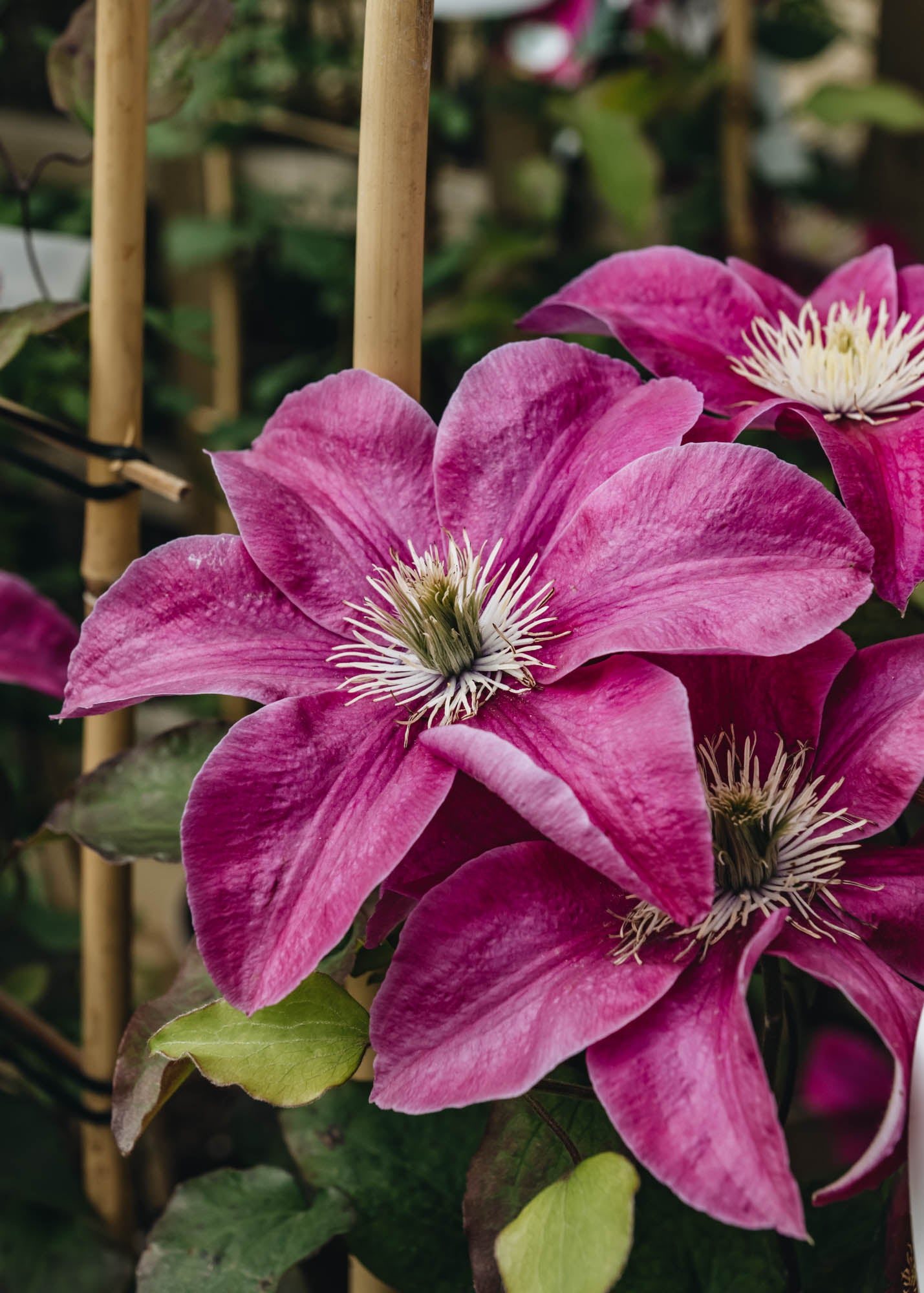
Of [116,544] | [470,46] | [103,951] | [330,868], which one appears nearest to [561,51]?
[470,46]

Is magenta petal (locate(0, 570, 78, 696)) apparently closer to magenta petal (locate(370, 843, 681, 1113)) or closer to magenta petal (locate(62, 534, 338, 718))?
magenta petal (locate(62, 534, 338, 718))

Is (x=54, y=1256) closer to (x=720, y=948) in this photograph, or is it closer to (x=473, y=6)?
(x=720, y=948)

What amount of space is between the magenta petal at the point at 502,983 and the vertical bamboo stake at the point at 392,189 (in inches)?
5.4

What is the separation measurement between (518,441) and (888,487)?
120 mm

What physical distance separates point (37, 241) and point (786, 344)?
37 centimetres

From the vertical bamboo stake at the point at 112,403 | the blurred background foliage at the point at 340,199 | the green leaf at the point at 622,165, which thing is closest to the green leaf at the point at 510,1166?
the vertical bamboo stake at the point at 112,403

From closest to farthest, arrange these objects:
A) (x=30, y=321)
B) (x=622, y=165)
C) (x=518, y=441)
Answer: (x=518, y=441), (x=30, y=321), (x=622, y=165)

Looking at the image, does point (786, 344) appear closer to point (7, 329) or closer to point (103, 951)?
point (7, 329)

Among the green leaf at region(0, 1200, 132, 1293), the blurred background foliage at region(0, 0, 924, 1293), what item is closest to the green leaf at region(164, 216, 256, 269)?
the blurred background foliage at region(0, 0, 924, 1293)

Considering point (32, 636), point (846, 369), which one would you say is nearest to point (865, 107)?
point (846, 369)

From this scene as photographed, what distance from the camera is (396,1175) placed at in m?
0.47

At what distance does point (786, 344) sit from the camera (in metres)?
0.44

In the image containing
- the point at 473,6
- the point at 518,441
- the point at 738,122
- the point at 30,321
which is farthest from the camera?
the point at 738,122

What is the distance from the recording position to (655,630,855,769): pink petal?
345mm
